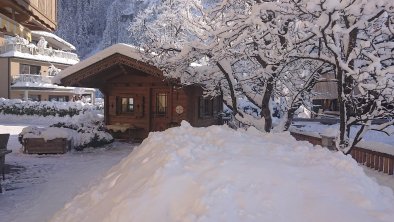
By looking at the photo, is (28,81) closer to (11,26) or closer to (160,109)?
(160,109)

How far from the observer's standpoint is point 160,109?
1756 cm

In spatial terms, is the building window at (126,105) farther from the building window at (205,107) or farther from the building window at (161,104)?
the building window at (205,107)

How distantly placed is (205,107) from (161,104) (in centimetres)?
245

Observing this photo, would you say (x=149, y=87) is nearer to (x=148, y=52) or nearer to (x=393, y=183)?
(x=148, y=52)

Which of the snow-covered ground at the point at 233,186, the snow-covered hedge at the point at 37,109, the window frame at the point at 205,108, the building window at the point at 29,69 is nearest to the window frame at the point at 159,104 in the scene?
the window frame at the point at 205,108

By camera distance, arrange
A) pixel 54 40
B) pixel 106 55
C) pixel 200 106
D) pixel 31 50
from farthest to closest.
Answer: pixel 54 40
pixel 31 50
pixel 200 106
pixel 106 55

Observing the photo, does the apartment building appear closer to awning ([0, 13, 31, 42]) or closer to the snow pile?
awning ([0, 13, 31, 42])

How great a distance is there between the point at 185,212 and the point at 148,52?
7.43 meters

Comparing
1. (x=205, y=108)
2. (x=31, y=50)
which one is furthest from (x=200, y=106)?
(x=31, y=50)

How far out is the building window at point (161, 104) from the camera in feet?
57.2

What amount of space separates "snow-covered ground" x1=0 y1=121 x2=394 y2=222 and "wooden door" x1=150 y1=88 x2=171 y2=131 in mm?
11122

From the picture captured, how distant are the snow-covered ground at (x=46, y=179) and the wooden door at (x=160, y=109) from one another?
6.49 ft

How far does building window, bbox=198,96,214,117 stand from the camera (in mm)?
18152

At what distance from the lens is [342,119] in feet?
23.4
